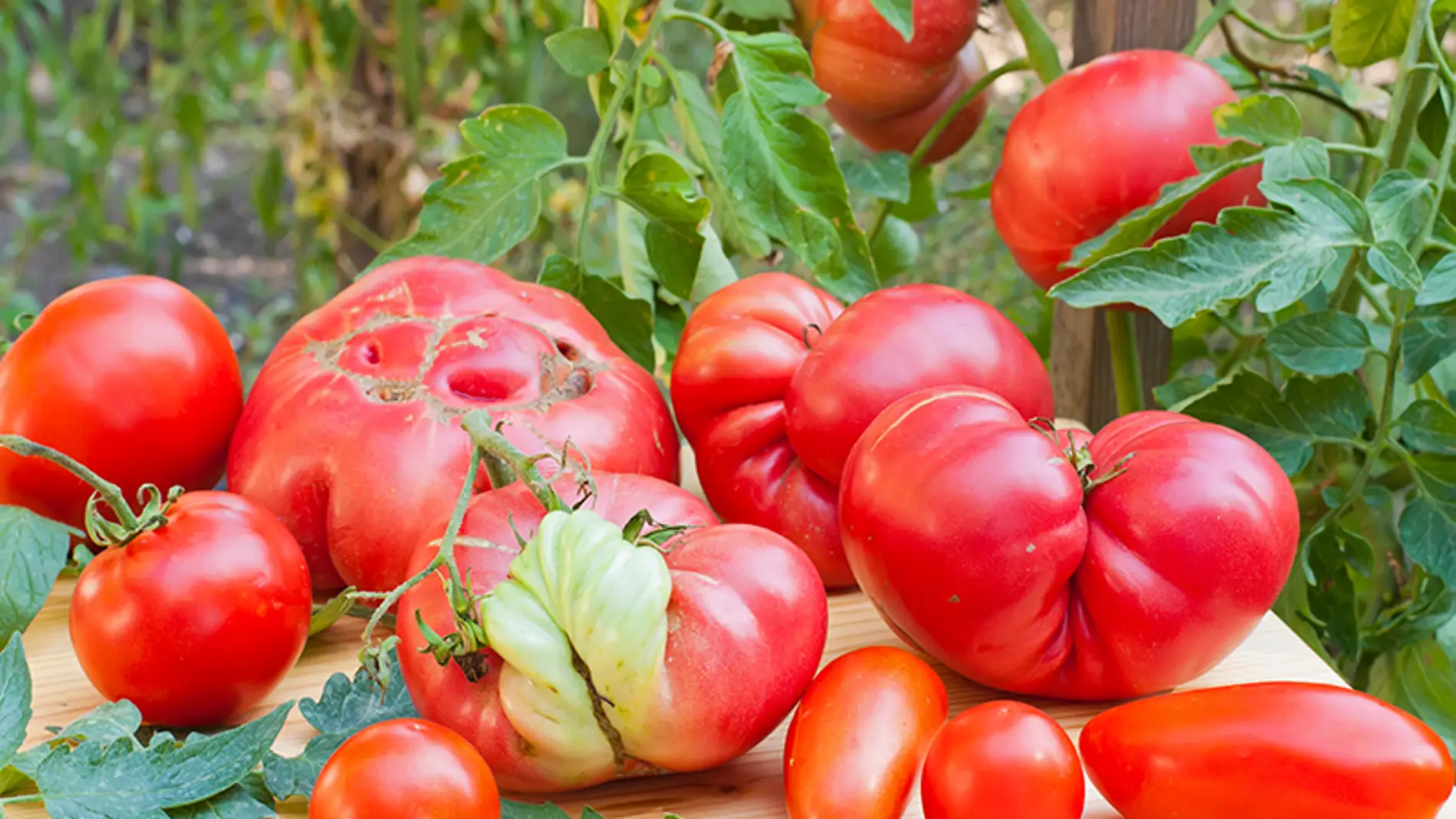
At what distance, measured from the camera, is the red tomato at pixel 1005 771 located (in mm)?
597

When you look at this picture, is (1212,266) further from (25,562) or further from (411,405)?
(25,562)

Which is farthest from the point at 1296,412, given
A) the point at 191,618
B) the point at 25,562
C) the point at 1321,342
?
the point at 25,562

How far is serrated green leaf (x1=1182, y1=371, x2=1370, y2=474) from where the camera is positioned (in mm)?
958

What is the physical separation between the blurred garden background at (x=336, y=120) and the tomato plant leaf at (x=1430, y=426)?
0.43m

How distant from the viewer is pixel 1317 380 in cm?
96

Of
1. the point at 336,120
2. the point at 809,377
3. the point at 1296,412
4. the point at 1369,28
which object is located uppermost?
the point at 1369,28

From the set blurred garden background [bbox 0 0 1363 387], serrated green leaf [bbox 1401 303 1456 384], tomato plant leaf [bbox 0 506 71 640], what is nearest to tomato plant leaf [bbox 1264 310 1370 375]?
serrated green leaf [bbox 1401 303 1456 384]

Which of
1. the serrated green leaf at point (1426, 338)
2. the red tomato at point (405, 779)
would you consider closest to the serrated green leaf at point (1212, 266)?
the serrated green leaf at point (1426, 338)

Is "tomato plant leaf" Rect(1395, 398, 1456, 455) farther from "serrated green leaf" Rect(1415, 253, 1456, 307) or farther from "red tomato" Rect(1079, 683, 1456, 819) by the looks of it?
"red tomato" Rect(1079, 683, 1456, 819)

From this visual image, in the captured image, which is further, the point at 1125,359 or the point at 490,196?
the point at 1125,359

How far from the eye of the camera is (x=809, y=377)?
0.88m

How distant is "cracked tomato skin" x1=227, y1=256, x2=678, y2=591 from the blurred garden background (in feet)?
2.09

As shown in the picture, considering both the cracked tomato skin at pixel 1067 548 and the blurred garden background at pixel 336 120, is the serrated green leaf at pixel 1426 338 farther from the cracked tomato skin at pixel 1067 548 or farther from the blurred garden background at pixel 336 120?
the blurred garden background at pixel 336 120

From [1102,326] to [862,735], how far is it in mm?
659
